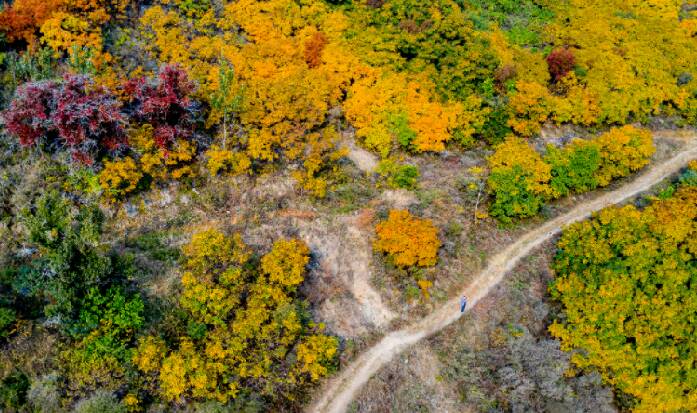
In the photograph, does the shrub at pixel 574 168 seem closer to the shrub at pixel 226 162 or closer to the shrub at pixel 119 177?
the shrub at pixel 226 162

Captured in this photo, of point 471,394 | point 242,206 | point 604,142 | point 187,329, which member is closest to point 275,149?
point 242,206

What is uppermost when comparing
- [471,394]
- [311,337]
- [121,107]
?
[121,107]

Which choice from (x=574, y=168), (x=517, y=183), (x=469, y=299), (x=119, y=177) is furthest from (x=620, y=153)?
(x=119, y=177)

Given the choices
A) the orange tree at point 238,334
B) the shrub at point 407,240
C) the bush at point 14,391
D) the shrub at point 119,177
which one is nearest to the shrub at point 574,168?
the shrub at point 407,240

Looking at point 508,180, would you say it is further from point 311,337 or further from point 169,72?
point 169,72

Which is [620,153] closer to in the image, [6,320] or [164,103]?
[164,103]

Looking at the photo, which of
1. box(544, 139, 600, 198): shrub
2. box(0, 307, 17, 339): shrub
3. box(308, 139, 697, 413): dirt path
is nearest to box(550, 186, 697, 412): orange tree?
box(308, 139, 697, 413): dirt path

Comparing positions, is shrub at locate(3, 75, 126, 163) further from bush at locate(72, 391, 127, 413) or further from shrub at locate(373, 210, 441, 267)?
shrub at locate(373, 210, 441, 267)

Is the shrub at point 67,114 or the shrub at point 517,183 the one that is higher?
the shrub at point 67,114
